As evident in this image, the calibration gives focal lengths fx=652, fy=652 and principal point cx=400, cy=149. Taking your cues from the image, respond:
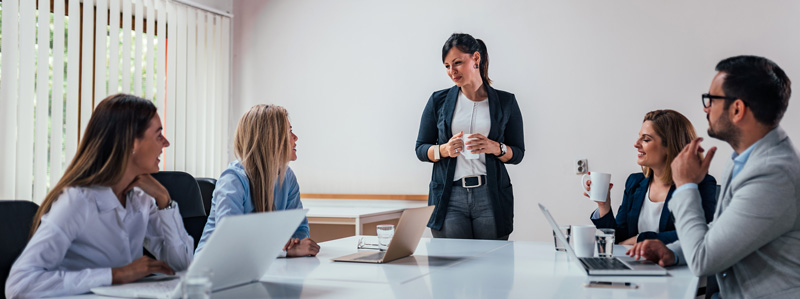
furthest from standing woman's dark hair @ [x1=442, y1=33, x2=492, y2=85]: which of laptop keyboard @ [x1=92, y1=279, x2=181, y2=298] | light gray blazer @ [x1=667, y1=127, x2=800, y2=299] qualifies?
laptop keyboard @ [x1=92, y1=279, x2=181, y2=298]

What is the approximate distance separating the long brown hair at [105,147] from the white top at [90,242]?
1.3 inches

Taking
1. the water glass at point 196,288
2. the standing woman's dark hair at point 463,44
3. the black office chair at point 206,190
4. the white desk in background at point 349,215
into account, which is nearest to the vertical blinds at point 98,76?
the white desk in background at point 349,215

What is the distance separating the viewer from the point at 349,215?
11.3 feet

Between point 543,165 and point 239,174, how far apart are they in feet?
7.54

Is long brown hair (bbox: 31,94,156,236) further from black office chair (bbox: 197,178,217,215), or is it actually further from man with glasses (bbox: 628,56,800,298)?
man with glasses (bbox: 628,56,800,298)

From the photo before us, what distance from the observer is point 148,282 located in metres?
1.37

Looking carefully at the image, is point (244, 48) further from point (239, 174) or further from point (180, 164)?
point (239, 174)

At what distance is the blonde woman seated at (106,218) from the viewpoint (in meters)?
1.30

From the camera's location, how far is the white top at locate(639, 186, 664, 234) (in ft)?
7.25

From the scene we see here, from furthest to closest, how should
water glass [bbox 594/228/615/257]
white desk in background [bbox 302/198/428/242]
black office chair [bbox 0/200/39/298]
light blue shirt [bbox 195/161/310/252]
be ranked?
white desk in background [bbox 302/198/428/242] < light blue shirt [bbox 195/161/310/252] < water glass [bbox 594/228/615/257] < black office chair [bbox 0/200/39/298]

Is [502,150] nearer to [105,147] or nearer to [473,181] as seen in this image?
[473,181]

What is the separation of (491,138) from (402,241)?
3.34ft

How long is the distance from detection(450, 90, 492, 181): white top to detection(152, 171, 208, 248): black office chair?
38.9 inches

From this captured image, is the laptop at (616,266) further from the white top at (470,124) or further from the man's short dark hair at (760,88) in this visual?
the white top at (470,124)
